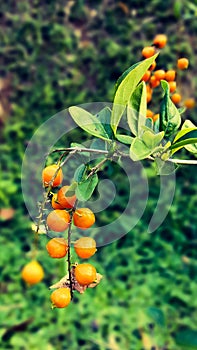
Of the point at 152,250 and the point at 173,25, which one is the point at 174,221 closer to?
the point at 152,250

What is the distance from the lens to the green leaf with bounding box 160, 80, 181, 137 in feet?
3.15

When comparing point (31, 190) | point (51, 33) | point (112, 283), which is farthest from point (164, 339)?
point (51, 33)

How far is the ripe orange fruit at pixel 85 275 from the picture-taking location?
2.92 feet

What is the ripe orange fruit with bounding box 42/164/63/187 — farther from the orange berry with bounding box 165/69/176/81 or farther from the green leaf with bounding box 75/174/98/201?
the orange berry with bounding box 165/69/176/81

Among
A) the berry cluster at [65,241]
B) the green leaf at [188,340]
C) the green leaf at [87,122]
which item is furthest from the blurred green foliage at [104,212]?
the green leaf at [87,122]

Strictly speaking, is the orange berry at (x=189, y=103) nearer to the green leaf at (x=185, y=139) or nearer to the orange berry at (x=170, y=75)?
the orange berry at (x=170, y=75)

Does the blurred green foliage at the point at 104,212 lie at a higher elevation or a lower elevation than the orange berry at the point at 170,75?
lower

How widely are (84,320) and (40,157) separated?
0.74 metres

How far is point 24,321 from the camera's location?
78.8 inches

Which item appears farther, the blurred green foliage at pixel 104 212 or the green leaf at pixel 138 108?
the blurred green foliage at pixel 104 212

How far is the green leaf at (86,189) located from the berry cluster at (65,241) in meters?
0.01

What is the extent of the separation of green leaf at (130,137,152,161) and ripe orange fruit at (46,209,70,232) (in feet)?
0.48

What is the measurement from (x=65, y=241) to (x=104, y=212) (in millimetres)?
1375

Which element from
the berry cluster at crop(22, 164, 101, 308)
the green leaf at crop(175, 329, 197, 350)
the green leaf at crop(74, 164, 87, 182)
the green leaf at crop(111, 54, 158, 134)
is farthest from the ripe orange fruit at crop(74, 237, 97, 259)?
the green leaf at crop(175, 329, 197, 350)
